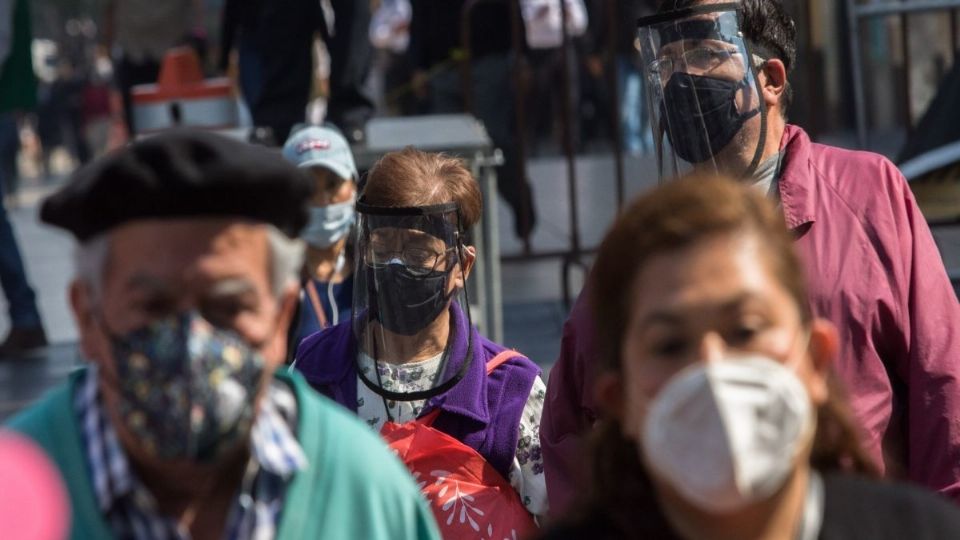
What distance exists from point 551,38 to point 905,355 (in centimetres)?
764

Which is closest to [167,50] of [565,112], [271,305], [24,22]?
[24,22]

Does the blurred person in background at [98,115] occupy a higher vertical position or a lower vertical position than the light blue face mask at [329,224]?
lower

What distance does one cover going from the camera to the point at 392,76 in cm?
1476

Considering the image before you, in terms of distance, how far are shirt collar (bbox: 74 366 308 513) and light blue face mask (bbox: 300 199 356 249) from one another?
3.41 meters

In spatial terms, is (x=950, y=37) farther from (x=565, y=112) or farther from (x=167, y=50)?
(x=167, y=50)

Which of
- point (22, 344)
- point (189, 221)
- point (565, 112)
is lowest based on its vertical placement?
point (22, 344)

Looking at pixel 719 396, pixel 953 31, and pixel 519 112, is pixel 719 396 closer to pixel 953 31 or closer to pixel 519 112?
pixel 519 112

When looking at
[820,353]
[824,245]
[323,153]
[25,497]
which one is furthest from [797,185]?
[323,153]

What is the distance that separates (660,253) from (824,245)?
1401 mm

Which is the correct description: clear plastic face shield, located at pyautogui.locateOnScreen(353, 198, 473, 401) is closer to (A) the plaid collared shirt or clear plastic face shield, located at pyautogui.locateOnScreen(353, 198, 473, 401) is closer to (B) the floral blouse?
(B) the floral blouse

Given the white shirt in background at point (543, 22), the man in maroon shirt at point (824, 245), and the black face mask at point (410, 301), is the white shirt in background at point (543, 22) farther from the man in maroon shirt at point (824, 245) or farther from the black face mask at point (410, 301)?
the man in maroon shirt at point (824, 245)

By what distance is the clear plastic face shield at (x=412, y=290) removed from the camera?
4242 mm

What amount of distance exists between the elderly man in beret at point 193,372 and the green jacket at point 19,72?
23.3 ft

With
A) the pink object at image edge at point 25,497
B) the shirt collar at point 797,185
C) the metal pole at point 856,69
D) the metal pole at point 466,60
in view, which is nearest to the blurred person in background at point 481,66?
the metal pole at point 466,60
